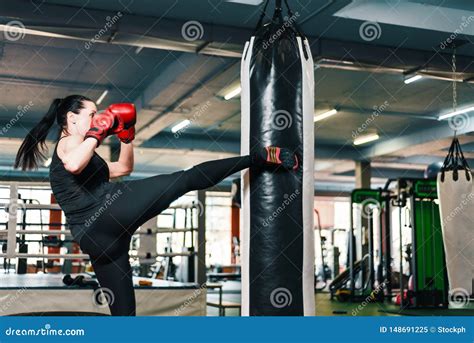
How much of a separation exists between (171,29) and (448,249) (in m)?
3.50

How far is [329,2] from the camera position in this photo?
555 cm

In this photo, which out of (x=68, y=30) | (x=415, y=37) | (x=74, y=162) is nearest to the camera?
(x=74, y=162)

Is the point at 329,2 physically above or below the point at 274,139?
above

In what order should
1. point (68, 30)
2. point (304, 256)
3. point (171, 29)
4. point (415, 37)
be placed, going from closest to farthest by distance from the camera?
1. point (304, 256)
2. point (68, 30)
3. point (171, 29)
4. point (415, 37)

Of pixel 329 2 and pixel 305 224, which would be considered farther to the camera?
pixel 329 2

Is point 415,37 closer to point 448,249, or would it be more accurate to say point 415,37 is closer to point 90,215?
point 448,249

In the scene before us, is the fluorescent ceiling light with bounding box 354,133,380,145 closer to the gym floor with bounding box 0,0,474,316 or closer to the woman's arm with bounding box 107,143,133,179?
the gym floor with bounding box 0,0,474,316

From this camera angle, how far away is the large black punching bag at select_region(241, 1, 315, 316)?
8.11ft

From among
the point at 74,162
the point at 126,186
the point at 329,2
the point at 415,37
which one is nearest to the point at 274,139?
the point at 126,186
